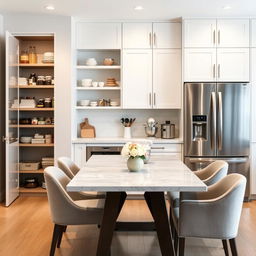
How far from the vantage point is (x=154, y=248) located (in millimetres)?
3482

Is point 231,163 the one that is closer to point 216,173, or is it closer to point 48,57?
point 216,173

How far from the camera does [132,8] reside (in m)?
4.98

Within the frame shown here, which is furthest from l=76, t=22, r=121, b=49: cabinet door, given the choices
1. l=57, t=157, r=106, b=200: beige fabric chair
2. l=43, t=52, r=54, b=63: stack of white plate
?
l=57, t=157, r=106, b=200: beige fabric chair

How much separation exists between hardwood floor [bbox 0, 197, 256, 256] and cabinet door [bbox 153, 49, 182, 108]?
1742mm

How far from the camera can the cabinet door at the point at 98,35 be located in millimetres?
5512

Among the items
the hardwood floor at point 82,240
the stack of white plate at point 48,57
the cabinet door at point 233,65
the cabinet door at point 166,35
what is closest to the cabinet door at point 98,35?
the stack of white plate at point 48,57

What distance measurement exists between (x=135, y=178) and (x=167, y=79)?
2.93 meters

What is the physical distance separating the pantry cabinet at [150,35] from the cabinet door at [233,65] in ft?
2.13

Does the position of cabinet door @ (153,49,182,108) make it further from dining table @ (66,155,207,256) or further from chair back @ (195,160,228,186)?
dining table @ (66,155,207,256)

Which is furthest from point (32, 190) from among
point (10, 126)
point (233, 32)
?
point (233, 32)

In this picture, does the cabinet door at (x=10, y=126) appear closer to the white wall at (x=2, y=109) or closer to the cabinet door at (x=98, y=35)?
the white wall at (x=2, y=109)

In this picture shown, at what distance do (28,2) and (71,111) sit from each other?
154 cm

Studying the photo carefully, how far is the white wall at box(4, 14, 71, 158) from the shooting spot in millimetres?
5289

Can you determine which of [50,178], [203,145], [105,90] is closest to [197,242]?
[50,178]
